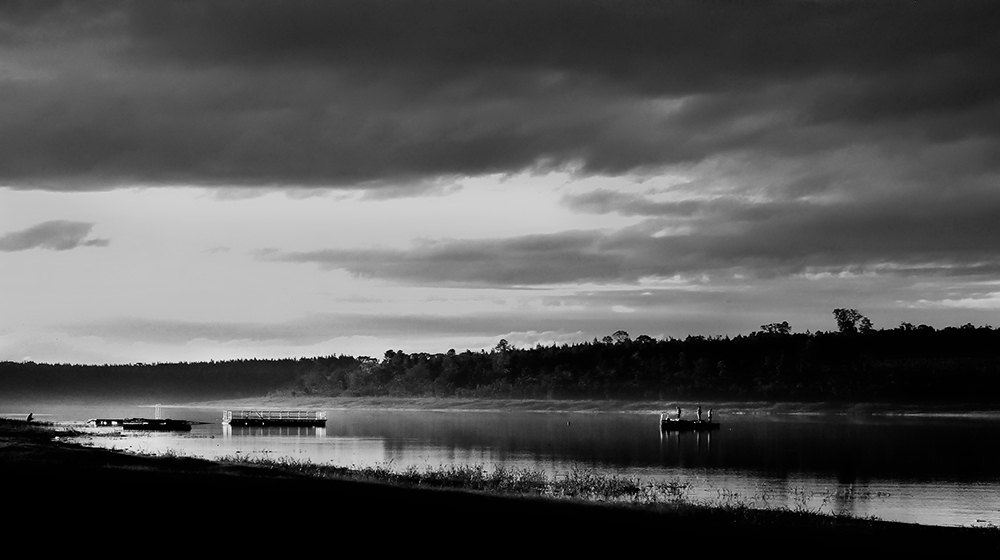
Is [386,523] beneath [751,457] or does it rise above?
above

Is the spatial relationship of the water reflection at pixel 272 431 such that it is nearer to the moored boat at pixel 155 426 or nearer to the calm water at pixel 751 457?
the calm water at pixel 751 457

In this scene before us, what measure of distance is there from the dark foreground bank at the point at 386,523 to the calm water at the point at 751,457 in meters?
13.1

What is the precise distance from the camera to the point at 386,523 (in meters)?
33.3

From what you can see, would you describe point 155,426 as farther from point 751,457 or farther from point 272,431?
point 751,457

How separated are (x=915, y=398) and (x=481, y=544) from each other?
182m

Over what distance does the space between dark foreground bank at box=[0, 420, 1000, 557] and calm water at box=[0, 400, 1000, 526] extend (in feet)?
43.1

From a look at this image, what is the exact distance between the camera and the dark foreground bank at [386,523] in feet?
98.2

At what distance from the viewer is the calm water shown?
181 feet

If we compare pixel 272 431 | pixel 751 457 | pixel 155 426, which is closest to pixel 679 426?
pixel 272 431

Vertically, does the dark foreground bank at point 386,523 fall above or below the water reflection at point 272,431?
above

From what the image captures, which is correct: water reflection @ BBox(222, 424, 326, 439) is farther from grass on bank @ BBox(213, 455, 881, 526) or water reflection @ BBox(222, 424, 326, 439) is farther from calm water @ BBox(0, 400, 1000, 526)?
grass on bank @ BBox(213, 455, 881, 526)

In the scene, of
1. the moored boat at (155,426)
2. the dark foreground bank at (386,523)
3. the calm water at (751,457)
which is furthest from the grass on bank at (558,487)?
the moored boat at (155,426)

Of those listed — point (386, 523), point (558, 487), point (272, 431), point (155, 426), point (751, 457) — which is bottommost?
point (272, 431)

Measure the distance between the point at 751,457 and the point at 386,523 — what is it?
58.6m
